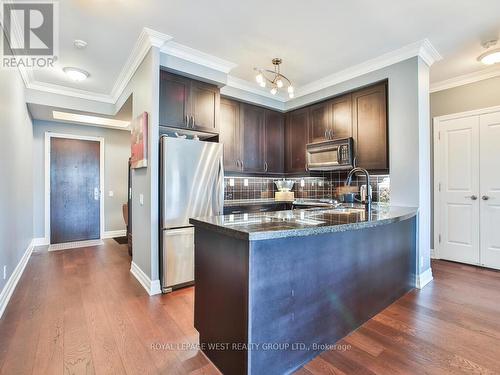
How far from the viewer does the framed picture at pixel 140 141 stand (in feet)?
9.39

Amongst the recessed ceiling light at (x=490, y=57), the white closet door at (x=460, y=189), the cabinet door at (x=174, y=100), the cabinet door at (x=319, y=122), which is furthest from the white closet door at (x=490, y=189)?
the cabinet door at (x=174, y=100)

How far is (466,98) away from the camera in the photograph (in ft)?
12.2

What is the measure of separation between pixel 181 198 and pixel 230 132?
5.13ft

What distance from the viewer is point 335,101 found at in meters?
3.87

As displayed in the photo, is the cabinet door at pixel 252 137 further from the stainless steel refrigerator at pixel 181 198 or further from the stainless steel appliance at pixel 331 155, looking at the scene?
the stainless steel refrigerator at pixel 181 198

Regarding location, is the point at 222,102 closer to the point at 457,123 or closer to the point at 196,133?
the point at 196,133

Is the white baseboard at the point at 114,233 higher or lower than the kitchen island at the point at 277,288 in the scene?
lower

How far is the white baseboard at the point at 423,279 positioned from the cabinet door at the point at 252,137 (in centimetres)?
261

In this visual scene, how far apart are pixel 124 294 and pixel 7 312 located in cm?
96

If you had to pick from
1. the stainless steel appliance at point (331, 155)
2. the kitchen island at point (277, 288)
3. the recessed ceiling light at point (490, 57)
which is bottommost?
the kitchen island at point (277, 288)

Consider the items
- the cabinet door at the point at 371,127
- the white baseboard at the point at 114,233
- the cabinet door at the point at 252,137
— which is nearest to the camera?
the cabinet door at the point at 371,127

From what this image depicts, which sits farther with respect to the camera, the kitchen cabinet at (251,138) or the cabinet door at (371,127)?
the kitchen cabinet at (251,138)

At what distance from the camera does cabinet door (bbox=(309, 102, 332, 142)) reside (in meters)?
3.97

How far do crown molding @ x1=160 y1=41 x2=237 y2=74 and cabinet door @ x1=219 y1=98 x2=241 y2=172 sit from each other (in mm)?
627
